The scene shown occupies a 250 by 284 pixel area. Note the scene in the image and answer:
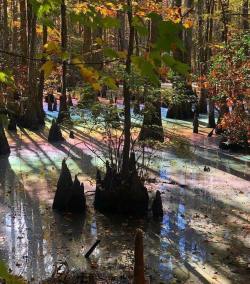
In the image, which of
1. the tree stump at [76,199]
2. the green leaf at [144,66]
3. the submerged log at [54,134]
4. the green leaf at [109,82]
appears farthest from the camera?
the submerged log at [54,134]

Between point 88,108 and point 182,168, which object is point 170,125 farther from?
point 88,108

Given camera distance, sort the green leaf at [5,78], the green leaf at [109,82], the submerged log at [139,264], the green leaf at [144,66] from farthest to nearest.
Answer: the submerged log at [139,264] < the green leaf at [5,78] < the green leaf at [109,82] < the green leaf at [144,66]

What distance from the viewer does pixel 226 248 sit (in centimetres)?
723

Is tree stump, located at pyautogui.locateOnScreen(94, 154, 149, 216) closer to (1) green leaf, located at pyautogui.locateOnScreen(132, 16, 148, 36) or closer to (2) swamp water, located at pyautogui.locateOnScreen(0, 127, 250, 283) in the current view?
(2) swamp water, located at pyautogui.locateOnScreen(0, 127, 250, 283)

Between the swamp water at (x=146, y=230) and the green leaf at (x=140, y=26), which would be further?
the swamp water at (x=146, y=230)

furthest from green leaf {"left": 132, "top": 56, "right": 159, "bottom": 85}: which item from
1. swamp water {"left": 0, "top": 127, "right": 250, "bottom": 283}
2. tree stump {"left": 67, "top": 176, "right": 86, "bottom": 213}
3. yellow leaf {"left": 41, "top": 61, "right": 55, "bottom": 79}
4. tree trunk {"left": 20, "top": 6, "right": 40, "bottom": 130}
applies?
tree trunk {"left": 20, "top": 6, "right": 40, "bottom": 130}

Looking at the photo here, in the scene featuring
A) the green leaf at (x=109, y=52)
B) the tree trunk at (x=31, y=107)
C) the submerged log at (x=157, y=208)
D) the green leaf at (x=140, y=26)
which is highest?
the green leaf at (x=140, y=26)

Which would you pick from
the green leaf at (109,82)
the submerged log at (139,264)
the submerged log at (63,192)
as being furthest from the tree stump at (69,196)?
the green leaf at (109,82)

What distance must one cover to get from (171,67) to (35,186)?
9.15 m

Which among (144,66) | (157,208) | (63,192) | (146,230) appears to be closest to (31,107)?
(63,192)

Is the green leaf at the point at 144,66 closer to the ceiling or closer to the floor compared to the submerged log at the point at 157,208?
closer to the ceiling

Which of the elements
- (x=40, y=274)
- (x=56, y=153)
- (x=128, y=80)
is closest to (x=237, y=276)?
(x=40, y=274)

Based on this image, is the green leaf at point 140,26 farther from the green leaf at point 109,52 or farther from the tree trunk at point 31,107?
the tree trunk at point 31,107

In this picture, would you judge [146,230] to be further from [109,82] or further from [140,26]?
[140,26]
